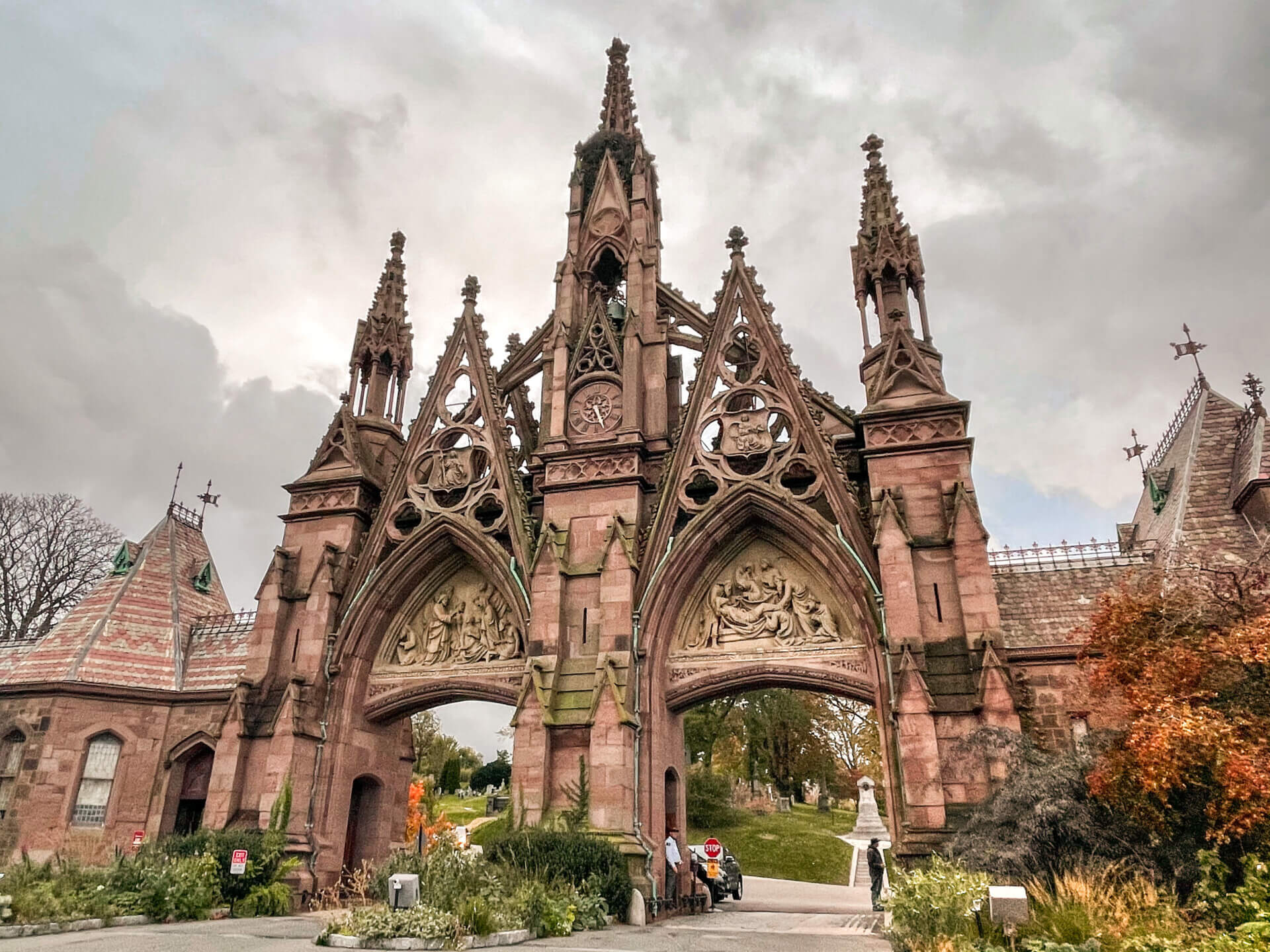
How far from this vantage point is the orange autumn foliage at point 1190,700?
9.77 m

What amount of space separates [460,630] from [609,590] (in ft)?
14.2

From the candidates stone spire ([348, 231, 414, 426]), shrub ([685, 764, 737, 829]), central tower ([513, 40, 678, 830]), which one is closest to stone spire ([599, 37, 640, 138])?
central tower ([513, 40, 678, 830])

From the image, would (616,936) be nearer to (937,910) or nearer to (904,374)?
(937,910)

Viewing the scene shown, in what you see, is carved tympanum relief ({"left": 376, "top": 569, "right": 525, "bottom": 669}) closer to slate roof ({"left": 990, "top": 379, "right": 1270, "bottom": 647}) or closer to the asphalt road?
the asphalt road

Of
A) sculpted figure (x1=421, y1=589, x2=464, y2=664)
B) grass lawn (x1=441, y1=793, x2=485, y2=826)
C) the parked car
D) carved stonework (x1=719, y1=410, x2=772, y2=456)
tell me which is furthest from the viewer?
grass lawn (x1=441, y1=793, x2=485, y2=826)

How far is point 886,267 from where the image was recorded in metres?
20.1

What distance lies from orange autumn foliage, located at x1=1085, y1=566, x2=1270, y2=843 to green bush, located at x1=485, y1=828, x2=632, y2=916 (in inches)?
277

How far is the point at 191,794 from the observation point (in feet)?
70.7

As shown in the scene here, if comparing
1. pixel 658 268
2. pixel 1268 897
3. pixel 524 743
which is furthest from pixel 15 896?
pixel 658 268

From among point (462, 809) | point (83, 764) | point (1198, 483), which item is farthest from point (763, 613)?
point (462, 809)

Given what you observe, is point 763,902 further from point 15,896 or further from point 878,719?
point 15,896

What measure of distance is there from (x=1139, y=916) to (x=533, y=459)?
14383mm

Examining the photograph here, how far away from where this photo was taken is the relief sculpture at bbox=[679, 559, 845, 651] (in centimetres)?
Answer: 1722

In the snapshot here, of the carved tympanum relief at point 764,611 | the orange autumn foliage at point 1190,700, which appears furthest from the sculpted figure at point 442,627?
the orange autumn foliage at point 1190,700
